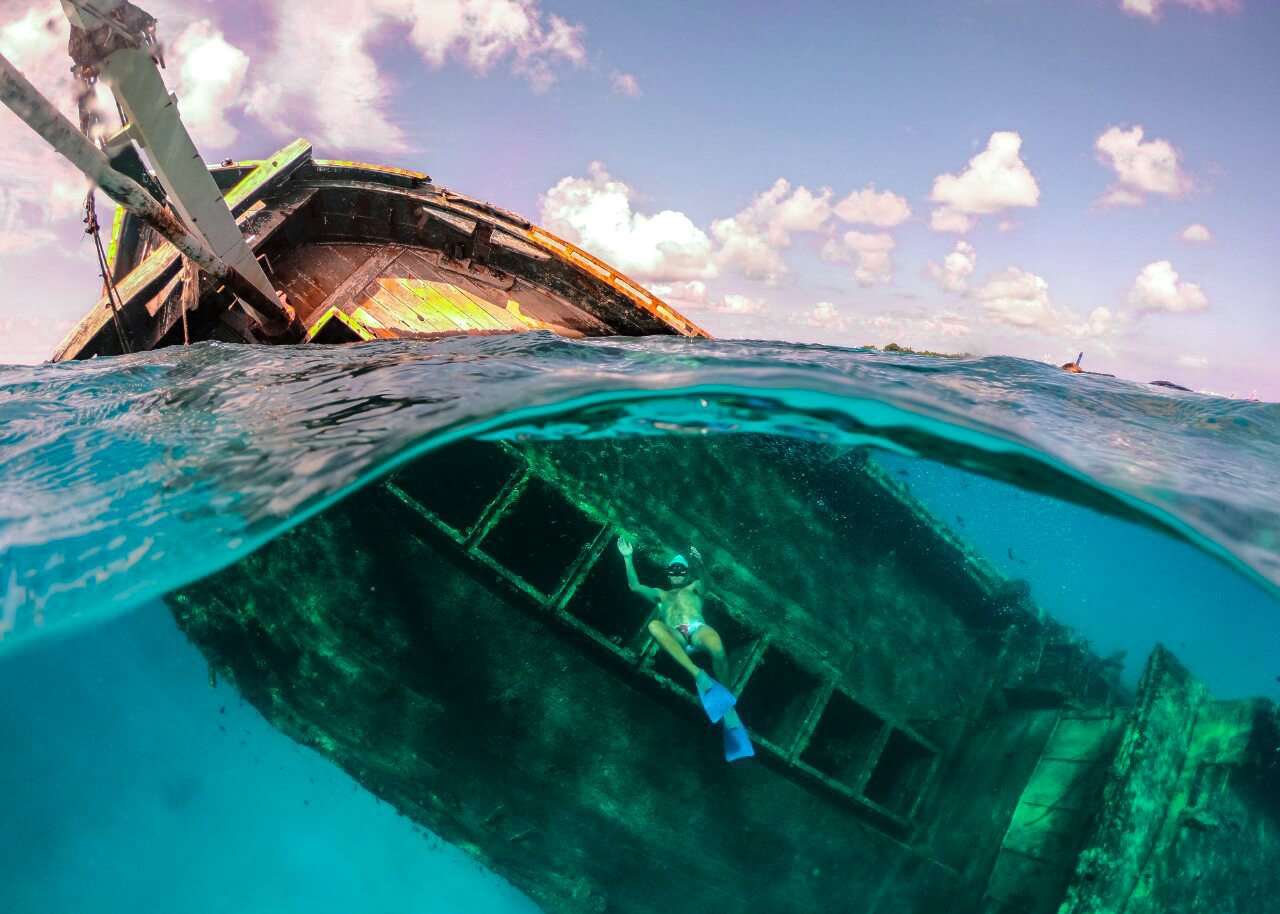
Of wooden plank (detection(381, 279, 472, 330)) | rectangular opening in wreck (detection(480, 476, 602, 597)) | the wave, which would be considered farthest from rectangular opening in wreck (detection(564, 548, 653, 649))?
wooden plank (detection(381, 279, 472, 330))

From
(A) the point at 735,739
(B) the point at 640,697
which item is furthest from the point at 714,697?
(B) the point at 640,697

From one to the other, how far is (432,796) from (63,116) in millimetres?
8262

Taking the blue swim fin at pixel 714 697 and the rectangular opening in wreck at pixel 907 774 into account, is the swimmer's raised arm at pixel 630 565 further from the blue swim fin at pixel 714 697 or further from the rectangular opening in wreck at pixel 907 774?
the rectangular opening in wreck at pixel 907 774

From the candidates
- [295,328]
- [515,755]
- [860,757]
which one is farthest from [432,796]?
[295,328]

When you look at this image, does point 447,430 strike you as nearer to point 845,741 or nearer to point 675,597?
point 675,597

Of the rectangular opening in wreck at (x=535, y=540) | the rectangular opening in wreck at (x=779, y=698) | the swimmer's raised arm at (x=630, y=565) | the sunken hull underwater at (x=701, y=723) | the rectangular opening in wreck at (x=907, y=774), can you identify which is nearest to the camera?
the sunken hull underwater at (x=701, y=723)

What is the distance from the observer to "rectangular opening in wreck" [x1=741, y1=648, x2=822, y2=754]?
7230 mm

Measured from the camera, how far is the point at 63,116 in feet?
20.3

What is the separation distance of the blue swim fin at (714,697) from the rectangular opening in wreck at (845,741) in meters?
1.41

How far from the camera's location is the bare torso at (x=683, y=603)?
710cm

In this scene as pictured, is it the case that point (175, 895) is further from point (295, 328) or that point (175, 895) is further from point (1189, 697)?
point (1189, 697)

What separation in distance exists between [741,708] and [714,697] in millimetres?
3043

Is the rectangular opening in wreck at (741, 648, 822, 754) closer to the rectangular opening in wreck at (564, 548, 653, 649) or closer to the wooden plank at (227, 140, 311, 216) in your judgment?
the rectangular opening in wreck at (564, 548, 653, 649)

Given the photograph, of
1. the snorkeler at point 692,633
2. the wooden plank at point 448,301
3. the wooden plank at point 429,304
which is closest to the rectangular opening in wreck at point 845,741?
the snorkeler at point 692,633
